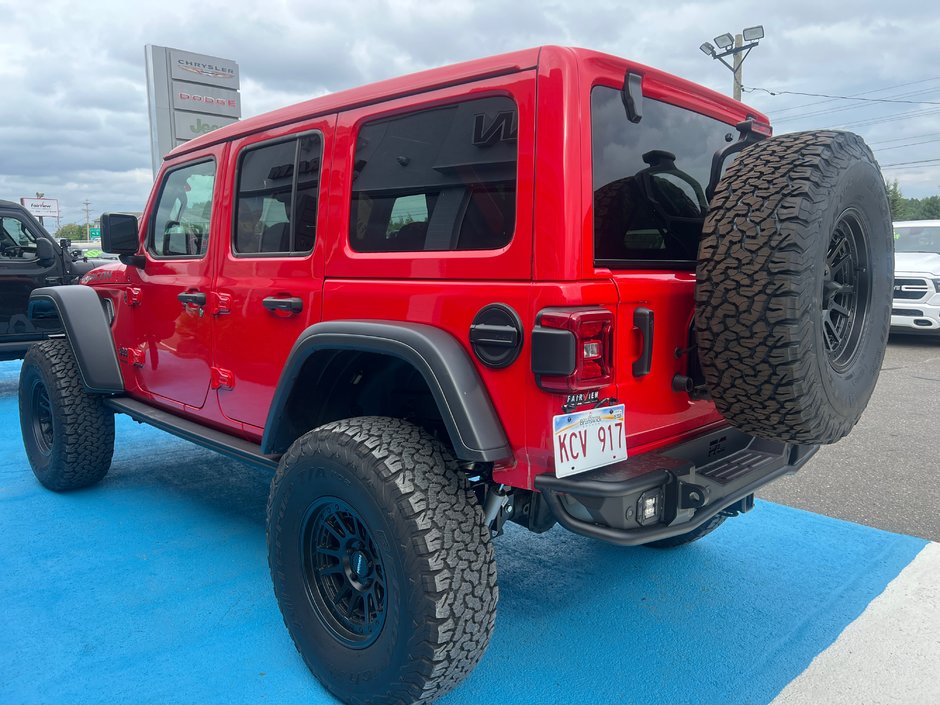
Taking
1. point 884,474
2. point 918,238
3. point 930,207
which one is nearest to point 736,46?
point 918,238

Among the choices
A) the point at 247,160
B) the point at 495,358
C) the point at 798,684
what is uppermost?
the point at 247,160

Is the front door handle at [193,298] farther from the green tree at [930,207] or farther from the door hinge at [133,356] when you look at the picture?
the green tree at [930,207]

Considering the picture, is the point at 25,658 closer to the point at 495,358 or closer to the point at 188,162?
the point at 495,358

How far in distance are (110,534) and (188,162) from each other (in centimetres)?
193

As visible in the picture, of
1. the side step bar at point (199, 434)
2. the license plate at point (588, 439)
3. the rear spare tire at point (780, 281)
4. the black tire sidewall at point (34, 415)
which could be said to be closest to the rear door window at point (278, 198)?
the side step bar at point (199, 434)

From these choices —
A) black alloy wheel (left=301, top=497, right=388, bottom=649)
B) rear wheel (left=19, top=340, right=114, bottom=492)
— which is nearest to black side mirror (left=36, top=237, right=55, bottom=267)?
rear wheel (left=19, top=340, right=114, bottom=492)

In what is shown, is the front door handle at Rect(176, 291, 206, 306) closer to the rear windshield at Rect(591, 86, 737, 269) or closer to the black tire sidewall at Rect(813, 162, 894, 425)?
the rear windshield at Rect(591, 86, 737, 269)

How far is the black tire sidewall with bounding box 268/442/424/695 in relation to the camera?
1937mm

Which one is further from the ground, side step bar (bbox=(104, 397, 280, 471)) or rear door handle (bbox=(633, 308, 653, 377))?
rear door handle (bbox=(633, 308, 653, 377))

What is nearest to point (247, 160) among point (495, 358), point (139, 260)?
point (139, 260)

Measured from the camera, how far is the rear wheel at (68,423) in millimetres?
3779

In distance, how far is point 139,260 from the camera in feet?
11.8

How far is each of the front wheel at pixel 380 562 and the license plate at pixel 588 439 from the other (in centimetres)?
41

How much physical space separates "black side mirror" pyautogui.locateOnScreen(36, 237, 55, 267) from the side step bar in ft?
12.4
